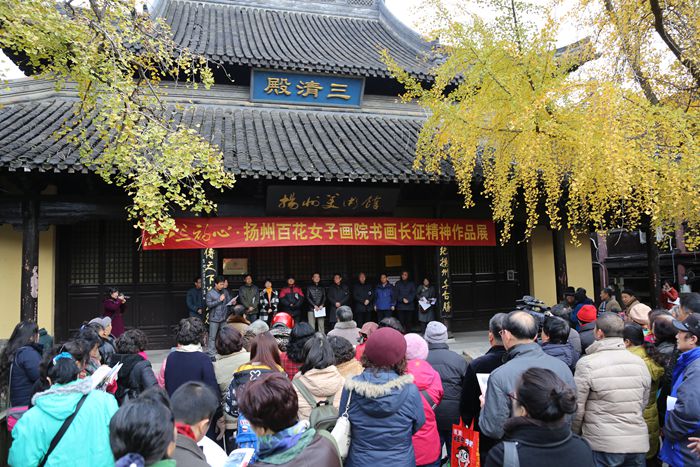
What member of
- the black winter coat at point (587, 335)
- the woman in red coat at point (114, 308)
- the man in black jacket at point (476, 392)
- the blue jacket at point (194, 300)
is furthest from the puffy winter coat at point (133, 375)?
the blue jacket at point (194, 300)

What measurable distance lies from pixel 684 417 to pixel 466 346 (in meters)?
7.13

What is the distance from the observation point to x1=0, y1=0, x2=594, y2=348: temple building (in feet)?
27.2

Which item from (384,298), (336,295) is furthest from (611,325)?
(336,295)

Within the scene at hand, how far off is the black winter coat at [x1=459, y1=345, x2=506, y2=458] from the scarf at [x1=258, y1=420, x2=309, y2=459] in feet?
5.02

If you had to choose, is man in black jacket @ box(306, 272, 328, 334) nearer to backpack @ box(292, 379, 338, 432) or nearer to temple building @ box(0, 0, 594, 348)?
temple building @ box(0, 0, 594, 348)

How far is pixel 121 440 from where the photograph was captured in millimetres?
1786

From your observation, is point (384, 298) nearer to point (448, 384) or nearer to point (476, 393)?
point (448, 384)

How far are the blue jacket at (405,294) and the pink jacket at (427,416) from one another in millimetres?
7164

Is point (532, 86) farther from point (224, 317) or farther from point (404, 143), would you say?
point (224, 317)

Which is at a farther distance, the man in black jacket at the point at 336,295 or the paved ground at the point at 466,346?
the man in black jacket at the point at 336,295

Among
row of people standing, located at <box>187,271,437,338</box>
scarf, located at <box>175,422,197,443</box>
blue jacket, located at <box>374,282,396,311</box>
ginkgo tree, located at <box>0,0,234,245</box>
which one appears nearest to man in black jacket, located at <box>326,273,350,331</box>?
row of people standing, located at <box>187,271,437,338</box>

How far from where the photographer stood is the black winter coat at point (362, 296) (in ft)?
34.5

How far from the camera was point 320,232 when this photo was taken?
9.44 meters

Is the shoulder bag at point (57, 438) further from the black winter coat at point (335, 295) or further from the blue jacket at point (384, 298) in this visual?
the blue jacket at point (384, 298)
